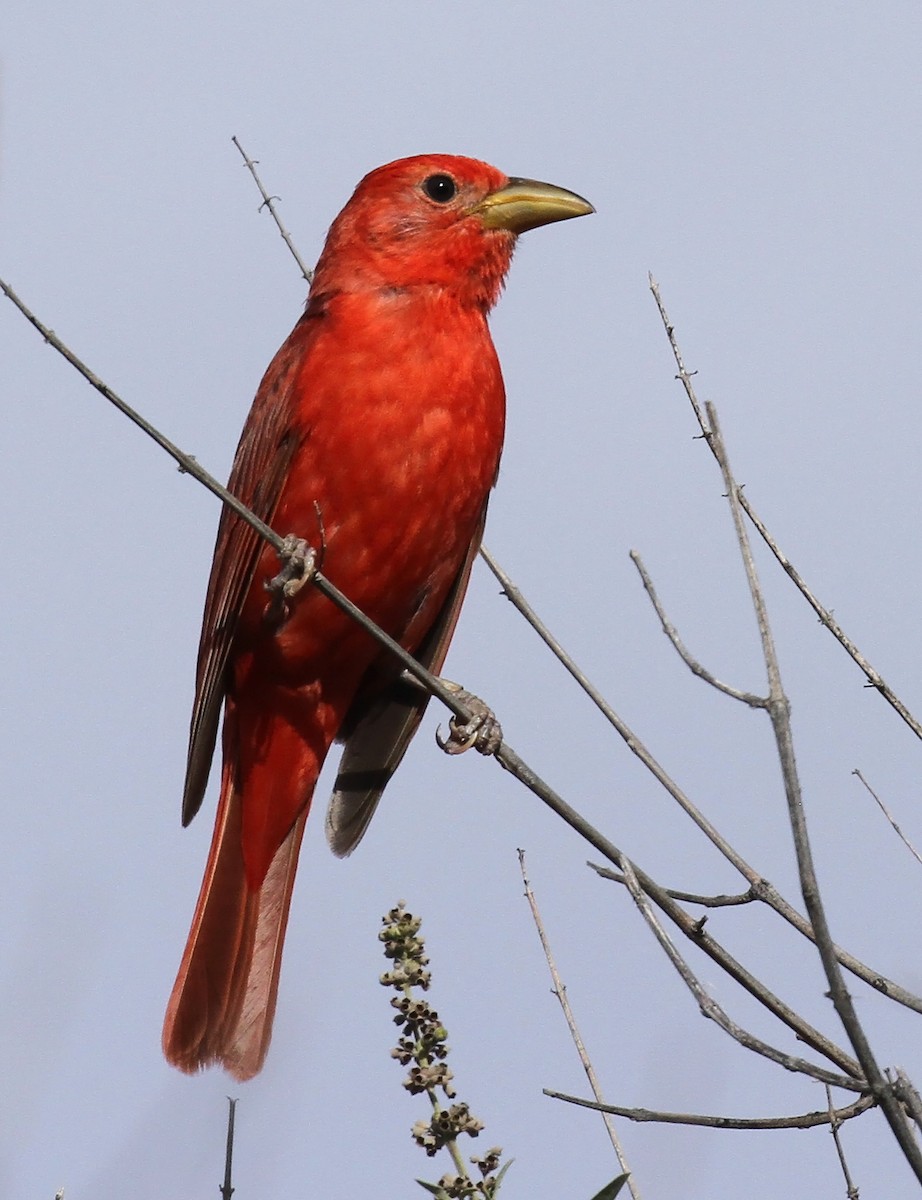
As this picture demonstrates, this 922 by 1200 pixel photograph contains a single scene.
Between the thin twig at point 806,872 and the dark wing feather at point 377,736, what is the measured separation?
253 cm

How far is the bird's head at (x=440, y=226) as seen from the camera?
16.7 feet

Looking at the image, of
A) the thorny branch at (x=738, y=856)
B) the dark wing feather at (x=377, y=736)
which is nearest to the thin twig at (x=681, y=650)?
the thorny branch at (x=738, y=856)

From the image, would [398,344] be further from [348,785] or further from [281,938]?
[281,938]

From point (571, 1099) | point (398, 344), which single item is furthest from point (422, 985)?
point (398, 344)

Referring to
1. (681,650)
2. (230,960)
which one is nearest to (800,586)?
(681,650)

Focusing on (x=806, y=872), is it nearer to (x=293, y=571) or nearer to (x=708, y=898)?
(x=708, y=898)

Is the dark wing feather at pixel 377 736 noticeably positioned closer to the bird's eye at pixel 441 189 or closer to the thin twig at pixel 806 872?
the bird's eye at pixel 441 189

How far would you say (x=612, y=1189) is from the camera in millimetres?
2781

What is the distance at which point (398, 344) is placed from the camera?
4781mm

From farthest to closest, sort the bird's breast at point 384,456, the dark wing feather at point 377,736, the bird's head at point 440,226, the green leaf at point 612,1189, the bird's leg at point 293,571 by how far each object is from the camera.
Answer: the dark wing feather at point 377,736, the bird's head at point 440,226, the bird's breast at point 384,456, the bird's leg at point 293,571, the green leaf at point 612,1189

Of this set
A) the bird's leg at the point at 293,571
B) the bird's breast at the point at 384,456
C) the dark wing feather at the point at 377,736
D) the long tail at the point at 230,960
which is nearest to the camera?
the bird's leg at the point at 293,571

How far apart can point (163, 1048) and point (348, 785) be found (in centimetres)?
99

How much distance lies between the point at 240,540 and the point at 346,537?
0.35m

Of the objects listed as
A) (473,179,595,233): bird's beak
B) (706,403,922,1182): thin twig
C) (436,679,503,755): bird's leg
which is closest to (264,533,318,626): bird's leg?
(436,679,503,755): bird's leg
